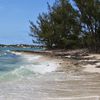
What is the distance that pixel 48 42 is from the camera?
72938 mm

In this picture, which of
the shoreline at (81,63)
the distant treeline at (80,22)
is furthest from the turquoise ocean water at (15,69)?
the distant treeline at (80,22)

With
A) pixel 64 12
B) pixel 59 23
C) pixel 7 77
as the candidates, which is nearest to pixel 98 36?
pixel 64 12

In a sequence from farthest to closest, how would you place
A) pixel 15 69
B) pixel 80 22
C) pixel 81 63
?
1. pixel 80 22
2. pixel 81 63
3. pixel 15 69

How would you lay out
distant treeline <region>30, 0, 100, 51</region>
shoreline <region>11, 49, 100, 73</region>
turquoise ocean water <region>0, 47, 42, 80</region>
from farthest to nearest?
distant treeline <region>30, 0, 100, 51</region> → shoreline <region>11, 49, 100, 73</region> → turquoise ocean water <region>0, 47, 42, 80</region>

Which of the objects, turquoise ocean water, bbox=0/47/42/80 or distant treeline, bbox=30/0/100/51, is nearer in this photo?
turquoise ocean water, bbox=0/47/42/80

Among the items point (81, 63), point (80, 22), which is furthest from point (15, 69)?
point (80, 22)

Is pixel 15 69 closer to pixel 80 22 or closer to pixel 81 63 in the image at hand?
pixel 81 63

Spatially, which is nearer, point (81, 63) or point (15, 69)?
point (15, 69)

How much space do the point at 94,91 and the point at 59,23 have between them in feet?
162

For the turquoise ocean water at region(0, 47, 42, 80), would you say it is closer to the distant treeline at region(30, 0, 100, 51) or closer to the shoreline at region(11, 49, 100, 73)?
the shoreline at region(11, 49, 100, 73)

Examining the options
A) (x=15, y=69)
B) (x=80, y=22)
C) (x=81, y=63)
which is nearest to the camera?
(x=15, y=69)

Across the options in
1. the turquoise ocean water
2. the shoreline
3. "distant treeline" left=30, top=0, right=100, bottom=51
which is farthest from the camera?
"distant treeline" left=30, top=0, right=100, bottom=51

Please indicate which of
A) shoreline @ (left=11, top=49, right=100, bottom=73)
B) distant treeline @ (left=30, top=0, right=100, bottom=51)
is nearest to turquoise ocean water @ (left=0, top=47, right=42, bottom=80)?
shoreline @ (left=11, top=49, right=100, bottom=73)

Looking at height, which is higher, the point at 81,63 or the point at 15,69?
the point at 15,69
